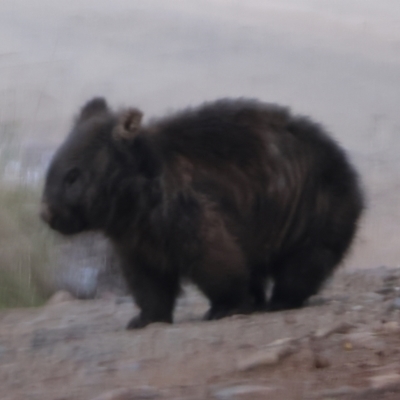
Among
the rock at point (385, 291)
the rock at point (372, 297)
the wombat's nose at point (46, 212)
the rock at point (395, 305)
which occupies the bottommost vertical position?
the rock at point (385, 291)

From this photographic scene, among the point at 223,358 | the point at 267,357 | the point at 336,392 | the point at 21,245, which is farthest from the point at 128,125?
the point at 21,245

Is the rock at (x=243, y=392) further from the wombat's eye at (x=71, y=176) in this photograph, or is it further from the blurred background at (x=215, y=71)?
the blurred background at (x=215, y=71)

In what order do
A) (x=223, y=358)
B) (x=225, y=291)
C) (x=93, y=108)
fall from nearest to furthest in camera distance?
1. (x=223, y=358)
2. (x=225, y=291)
3. (x=93, y=108)

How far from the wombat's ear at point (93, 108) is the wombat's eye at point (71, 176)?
0.52 metres

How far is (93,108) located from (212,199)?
1003 millimetres

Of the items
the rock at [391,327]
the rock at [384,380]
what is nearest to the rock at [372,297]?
the rock at [391,327]

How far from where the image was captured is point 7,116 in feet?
24.9

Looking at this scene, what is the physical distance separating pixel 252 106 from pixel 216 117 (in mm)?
228

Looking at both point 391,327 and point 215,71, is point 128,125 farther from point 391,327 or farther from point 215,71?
point 215,71

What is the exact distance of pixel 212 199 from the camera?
468 centimetres

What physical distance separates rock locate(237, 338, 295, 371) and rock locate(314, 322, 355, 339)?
8.5 inches

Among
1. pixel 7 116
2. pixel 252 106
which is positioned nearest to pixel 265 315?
pixel 252 106

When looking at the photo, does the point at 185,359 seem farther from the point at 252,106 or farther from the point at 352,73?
the point at 352,73

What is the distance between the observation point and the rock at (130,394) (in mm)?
2947
